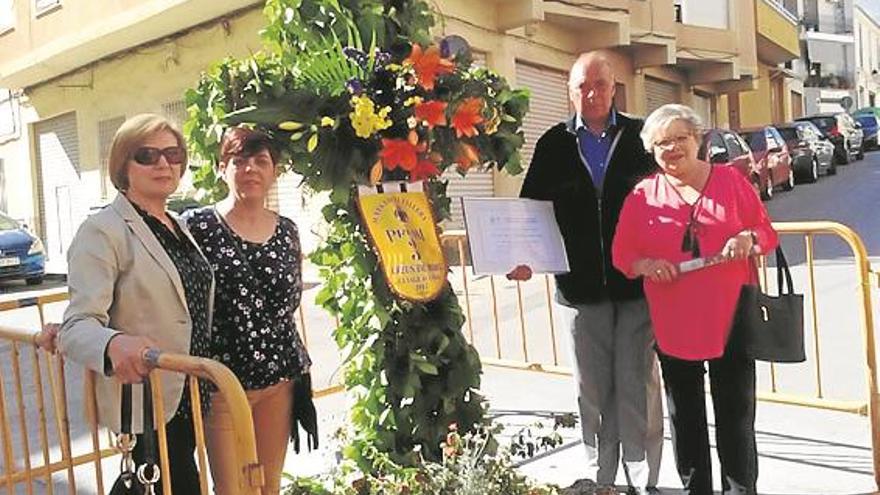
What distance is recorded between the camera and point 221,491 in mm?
3252

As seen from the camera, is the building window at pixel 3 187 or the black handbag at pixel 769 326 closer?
the black handbag at pixel 769 326

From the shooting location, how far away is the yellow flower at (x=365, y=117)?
311 centimetres

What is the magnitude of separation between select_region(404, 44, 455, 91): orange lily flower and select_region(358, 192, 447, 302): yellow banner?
40 cm

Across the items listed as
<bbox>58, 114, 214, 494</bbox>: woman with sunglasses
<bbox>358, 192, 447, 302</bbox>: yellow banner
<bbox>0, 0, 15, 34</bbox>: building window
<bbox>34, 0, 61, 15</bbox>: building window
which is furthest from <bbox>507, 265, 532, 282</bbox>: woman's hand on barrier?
<bbox>0, 0, 15, 34</bbox>: building window

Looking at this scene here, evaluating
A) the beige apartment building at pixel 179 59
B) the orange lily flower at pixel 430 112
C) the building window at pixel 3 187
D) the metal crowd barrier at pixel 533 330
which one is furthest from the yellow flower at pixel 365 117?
the building window at pixel 3 187

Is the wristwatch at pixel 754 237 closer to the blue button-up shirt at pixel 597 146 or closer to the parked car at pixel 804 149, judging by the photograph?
the blue button-up shirt at pixel 597 146

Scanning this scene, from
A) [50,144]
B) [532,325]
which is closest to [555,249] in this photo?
[532,325]

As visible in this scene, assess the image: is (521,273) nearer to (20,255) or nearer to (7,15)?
(20,255)

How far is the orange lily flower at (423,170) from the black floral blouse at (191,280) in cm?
78

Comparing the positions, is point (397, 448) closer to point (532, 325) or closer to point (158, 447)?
point (158, 447)

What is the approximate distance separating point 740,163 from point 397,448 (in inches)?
619

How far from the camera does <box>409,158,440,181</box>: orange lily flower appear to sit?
3295mm

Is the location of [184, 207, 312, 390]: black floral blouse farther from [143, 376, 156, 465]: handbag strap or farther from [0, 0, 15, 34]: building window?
[0, 0, 15, 34]: building window

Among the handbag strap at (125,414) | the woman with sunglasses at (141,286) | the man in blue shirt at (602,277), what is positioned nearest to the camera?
the woman with sunglasses at (141,286)
